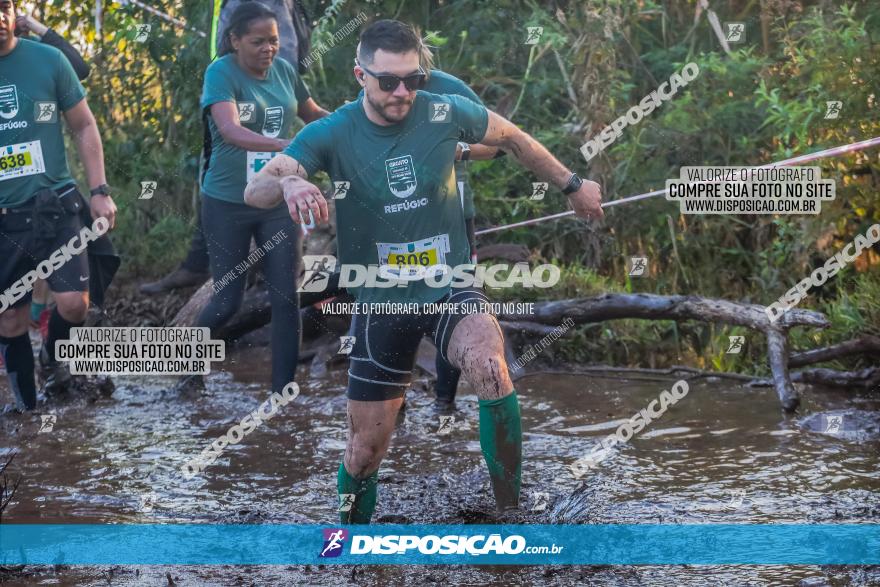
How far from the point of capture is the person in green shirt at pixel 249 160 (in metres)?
6.81

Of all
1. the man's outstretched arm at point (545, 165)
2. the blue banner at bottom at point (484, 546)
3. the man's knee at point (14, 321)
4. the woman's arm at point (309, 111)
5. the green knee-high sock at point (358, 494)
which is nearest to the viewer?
the blue banner at bottom at point (484, 546)

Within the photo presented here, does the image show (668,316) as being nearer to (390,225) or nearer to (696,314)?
(696,314)

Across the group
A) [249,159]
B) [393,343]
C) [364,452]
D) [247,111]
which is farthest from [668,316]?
[364,452]

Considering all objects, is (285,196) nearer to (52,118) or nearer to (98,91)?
(52,118)

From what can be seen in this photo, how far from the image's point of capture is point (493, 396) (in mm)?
4617

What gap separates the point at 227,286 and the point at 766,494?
3333mm

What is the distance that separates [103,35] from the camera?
11.8 meters

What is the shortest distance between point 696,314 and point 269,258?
8.72 feet

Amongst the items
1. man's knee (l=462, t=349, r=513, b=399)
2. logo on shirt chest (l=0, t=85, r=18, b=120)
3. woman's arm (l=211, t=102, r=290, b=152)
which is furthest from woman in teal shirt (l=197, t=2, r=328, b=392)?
man's knee (l=462, t=349, r=513, b=399)

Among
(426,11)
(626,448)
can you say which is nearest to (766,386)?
(626,448)

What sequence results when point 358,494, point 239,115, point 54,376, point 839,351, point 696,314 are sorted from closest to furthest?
point 358,494 < point 239,115 < point 839,351 < point 696,314 < point 54,376

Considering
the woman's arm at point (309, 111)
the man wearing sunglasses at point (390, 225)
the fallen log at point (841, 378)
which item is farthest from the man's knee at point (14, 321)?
the fallen log at point (841, 378)

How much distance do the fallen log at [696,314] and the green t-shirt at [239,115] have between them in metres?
2.24

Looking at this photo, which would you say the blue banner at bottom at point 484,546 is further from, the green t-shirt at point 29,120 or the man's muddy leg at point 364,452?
the green t-shirt at point 29,120
